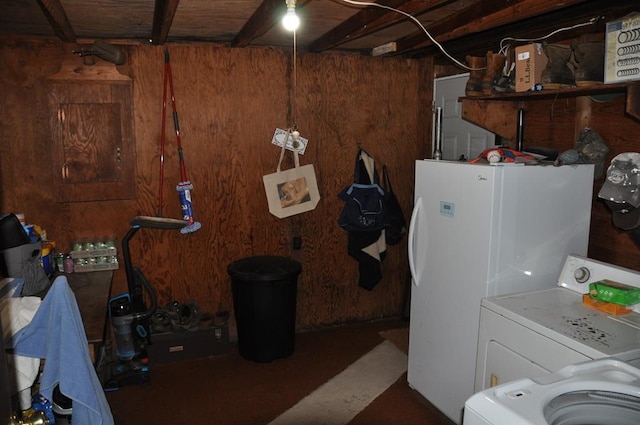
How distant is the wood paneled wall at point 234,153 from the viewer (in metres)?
3.22

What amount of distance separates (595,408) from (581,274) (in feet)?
3.44

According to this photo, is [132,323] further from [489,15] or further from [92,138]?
[489,15]

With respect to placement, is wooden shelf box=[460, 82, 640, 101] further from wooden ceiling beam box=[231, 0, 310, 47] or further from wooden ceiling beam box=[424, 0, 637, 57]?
wooden ceiling beam box=[231, 0, 310, 47]

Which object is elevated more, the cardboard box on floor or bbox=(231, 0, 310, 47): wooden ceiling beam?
bbox=(231, 0, 310, 47): wooden ceiling beam

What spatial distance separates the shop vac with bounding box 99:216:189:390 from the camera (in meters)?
3.15

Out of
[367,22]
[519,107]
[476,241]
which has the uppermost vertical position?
[367,22]

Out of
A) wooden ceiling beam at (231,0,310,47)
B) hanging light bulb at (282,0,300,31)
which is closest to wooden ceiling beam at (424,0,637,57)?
wooden ceiling beam at (231,0,310,47)

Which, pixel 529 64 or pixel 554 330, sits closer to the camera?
pixel 554 330

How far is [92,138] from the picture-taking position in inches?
130

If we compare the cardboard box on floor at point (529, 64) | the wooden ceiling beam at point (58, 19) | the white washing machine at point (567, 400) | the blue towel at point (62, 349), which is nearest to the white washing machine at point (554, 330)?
the white washing machine at point (567, 400)

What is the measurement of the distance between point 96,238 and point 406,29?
2488 mm

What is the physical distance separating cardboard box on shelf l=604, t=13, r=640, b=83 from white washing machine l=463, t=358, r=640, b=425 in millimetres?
1297

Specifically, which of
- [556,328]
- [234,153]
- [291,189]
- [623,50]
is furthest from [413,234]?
[234,153]

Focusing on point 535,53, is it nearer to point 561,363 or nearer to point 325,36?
point 325,36
